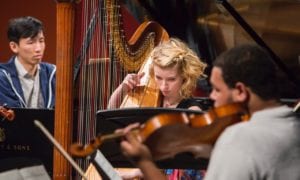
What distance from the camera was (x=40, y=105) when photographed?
439 cm

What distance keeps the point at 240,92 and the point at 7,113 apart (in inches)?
71.6

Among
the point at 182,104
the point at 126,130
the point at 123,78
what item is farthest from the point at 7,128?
the point at 126,130

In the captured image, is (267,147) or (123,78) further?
(123,78)

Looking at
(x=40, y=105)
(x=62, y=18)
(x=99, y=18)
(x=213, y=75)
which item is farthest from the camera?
(x=40, y=105)

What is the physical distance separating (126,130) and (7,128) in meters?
1.67

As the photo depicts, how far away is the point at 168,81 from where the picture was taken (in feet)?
11.6

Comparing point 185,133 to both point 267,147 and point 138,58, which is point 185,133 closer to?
point 267,147

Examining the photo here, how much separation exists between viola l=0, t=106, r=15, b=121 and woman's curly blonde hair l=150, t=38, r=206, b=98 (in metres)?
0.74

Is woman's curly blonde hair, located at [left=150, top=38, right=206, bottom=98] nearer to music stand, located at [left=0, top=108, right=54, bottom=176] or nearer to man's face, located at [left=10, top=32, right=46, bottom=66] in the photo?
music stand, located at [left=0, top=108, right=54, bottom=176]

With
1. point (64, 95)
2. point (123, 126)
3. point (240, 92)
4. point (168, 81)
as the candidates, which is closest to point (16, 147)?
point (168, 81)

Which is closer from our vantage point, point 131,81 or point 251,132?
point 251,132

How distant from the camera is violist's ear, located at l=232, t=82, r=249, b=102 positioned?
2057 millimetres

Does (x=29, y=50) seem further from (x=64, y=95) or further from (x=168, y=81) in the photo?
(x=64, y=95)

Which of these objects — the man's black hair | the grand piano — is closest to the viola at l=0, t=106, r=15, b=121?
the man's black hair
